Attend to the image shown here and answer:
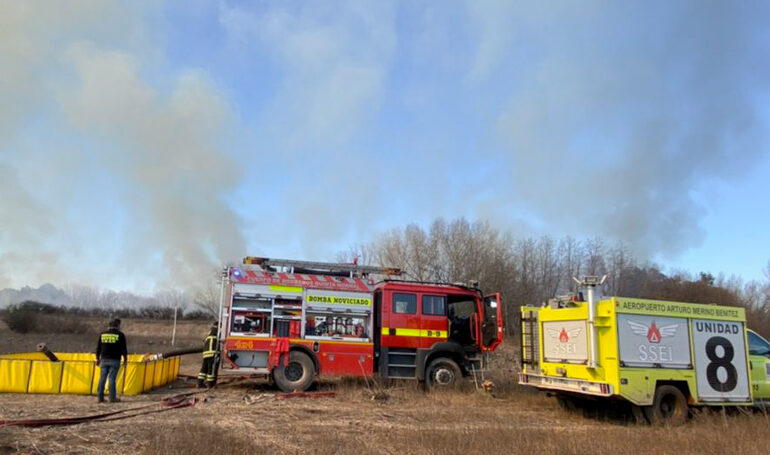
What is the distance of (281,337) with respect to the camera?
40.9 ft

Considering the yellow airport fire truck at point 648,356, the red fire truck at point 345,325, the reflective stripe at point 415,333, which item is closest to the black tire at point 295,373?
the red fire truck at point 345,325

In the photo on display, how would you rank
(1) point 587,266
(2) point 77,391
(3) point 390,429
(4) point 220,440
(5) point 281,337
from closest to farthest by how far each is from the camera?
(4) point 220,440 → (3) point 390,429 → (2) point 77,391 → (5) point 281,337 → (1) point 587,266

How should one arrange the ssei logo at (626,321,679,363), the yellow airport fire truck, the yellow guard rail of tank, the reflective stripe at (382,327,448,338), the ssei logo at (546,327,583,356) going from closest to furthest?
1. the yellow airport fire truck
2. the ssei logo at (626,321,679,363)
3. the ssei logo at (546,327,583,356)
4. the yellow guard rail of tank
5. the reflective stripe at (382,327,448,338)

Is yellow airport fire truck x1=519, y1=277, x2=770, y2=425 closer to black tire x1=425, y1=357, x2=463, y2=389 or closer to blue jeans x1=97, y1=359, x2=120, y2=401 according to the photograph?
black tire x1=425, y1=357, x2=463, y2=389

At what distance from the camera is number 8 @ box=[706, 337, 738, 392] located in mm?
9883

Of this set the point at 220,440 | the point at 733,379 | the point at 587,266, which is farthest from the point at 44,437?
the point at 587,266

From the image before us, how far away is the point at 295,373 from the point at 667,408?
304 inches

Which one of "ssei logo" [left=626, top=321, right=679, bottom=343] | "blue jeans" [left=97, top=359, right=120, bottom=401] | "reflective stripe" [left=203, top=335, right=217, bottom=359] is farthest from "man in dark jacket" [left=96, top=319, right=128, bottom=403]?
"ssei logo" [left=626, top=321, right=679, bottom=343]

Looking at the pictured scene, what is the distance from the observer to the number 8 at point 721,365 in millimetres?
9883

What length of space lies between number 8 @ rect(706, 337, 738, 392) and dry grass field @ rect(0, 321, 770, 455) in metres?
0.54

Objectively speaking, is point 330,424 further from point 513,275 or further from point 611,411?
point 513,275

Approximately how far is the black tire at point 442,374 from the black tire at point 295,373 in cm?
281

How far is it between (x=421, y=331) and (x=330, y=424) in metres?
5.03

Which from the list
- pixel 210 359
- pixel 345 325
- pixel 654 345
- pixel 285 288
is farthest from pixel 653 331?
pixel 210 359
